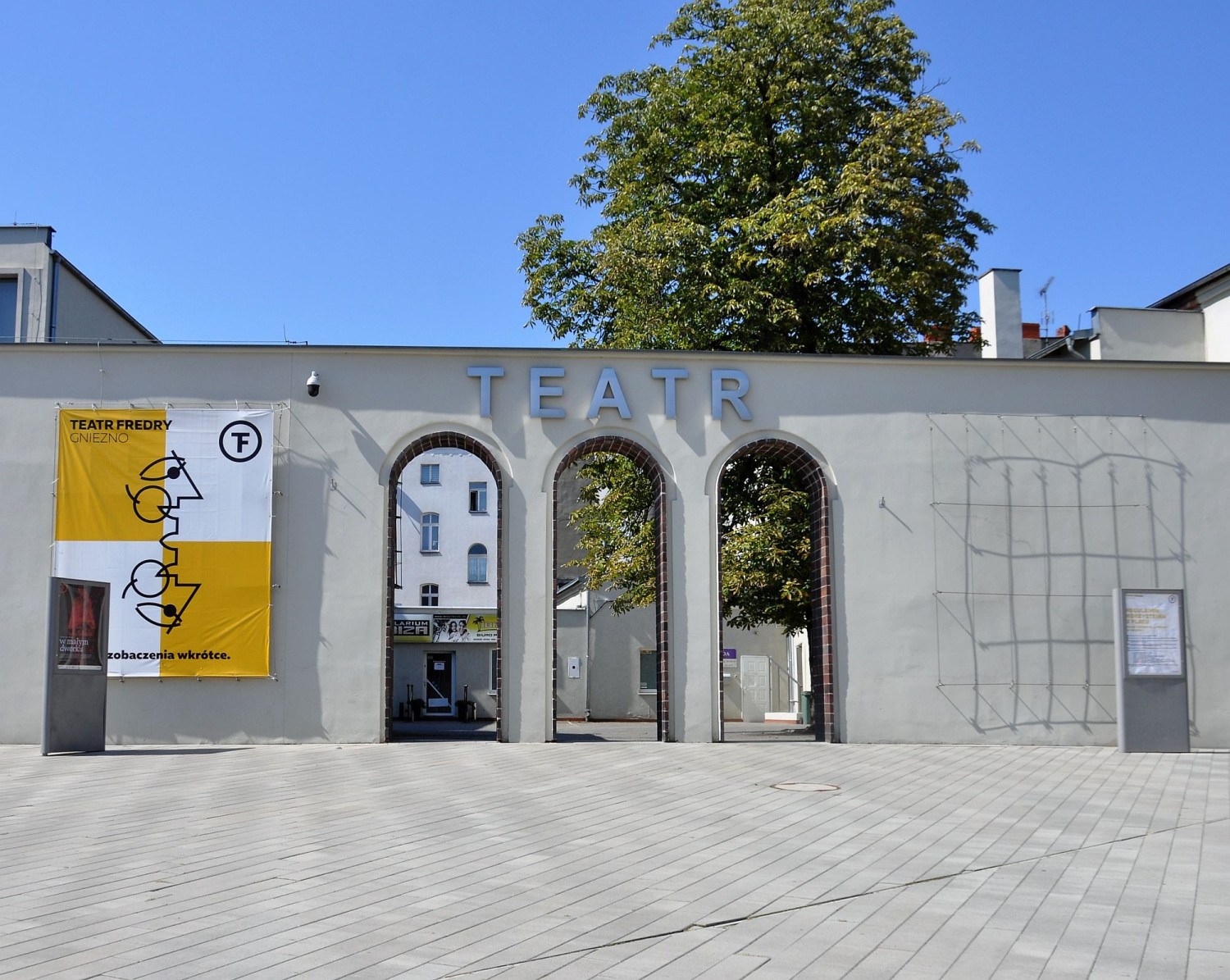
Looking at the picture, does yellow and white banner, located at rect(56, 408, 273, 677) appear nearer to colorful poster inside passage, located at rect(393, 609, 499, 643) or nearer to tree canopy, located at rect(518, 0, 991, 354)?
tree canopy, located at rect(518, 0, 991, 354)

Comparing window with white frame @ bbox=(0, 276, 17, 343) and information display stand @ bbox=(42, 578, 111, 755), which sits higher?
window with white frame @ bbox=(0, 276, 17, 343)

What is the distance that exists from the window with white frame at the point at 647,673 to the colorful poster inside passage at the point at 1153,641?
2159 cm

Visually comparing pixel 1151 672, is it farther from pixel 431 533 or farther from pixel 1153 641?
pixel 431 533

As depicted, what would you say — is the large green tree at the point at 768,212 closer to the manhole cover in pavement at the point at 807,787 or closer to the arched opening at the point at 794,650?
the arched opening at the point at 794,650

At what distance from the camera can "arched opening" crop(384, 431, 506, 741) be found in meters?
44.4

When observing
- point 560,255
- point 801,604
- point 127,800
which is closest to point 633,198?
point 560,255

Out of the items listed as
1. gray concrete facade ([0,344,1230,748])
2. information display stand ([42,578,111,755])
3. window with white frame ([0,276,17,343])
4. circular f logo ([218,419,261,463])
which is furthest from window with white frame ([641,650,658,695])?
information display stand ([42,578,111,755])

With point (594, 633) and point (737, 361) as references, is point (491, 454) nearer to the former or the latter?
point (737, 361)

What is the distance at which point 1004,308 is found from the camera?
129 feet

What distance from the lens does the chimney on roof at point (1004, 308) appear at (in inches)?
1533

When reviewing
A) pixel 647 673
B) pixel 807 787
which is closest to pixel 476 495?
pixel 647 673

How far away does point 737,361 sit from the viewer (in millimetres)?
17703

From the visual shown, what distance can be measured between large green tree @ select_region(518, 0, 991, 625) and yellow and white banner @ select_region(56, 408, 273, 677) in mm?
9205

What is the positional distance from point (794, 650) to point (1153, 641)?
20.6m
